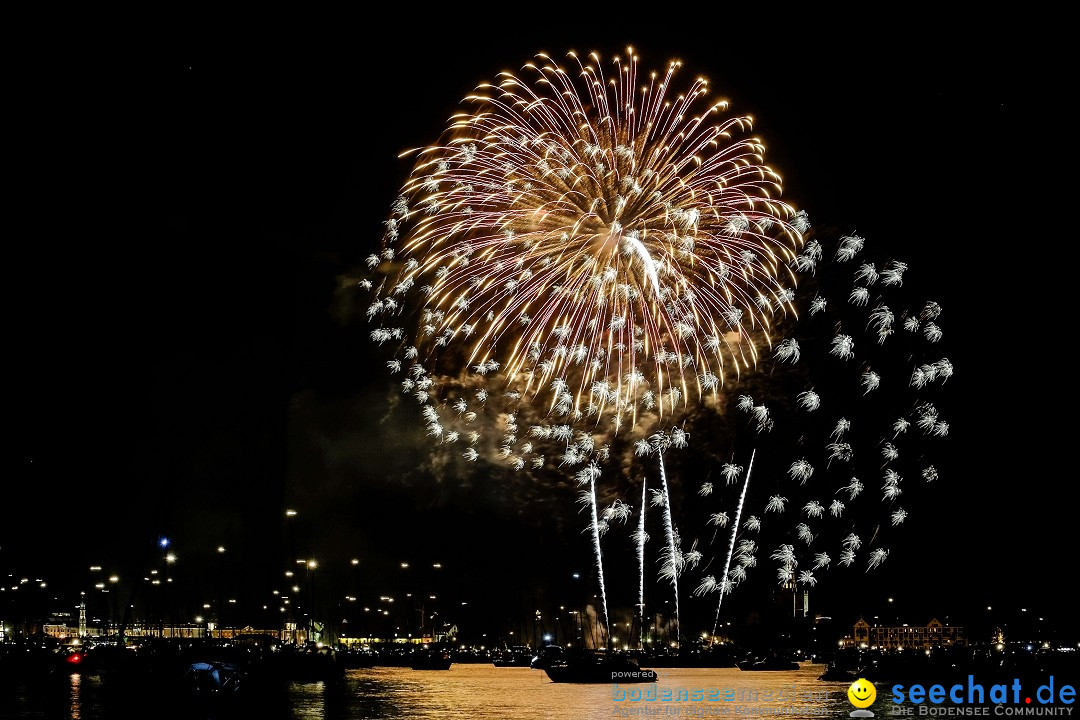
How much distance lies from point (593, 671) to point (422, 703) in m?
30.9

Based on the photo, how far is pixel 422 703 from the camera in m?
55.1

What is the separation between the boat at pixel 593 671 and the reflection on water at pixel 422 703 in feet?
24.9

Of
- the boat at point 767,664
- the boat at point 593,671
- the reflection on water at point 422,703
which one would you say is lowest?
the boat at point 767,664

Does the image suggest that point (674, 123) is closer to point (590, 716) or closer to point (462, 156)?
point (462, 156)

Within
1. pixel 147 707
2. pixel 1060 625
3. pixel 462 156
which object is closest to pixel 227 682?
pixel 147 707

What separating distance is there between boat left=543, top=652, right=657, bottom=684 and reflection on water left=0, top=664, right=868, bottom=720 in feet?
24.9

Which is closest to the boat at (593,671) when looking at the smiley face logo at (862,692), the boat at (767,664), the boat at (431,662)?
the boat at (431,662)

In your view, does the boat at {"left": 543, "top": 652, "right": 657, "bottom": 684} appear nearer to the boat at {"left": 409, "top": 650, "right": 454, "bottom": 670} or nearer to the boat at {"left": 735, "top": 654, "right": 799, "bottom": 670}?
the boat at {"left": 409, "top": 650, "right": 454, "bottom": 670}

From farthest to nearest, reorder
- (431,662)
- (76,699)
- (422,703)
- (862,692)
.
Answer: (431,662) < (422,703) < (76,699) < (862,692)

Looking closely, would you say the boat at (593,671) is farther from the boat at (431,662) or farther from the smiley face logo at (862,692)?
the smiley face logo at (862,692)

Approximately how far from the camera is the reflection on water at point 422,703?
4481cm

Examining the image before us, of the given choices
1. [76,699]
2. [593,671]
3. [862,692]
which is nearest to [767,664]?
[593,671]

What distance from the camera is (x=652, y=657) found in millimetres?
141125

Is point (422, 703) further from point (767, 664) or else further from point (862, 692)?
point (767, 664)
